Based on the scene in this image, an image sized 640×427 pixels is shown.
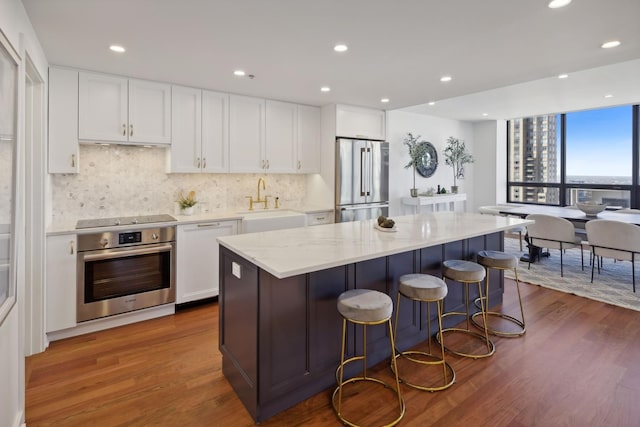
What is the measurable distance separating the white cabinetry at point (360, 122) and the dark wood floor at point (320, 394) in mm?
3088

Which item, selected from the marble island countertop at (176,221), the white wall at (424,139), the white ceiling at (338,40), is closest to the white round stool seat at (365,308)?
the white ceiling at (338,40)

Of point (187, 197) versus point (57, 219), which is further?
point (187, 197)

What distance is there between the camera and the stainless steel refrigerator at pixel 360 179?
483 centimetres

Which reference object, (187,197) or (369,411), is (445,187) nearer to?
→ (187,197)

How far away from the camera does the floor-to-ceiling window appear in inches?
262

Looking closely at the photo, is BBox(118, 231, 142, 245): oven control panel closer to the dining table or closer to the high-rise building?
the dining table

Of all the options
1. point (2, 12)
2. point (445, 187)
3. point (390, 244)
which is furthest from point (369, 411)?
point (445, 187)

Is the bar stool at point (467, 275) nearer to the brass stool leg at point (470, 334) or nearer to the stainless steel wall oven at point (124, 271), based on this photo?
the brass stool leg at point (470, 334)

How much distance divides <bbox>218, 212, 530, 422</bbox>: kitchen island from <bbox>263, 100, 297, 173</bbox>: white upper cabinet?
1966mm

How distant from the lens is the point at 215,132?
162 inches

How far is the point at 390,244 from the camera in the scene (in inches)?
95.3

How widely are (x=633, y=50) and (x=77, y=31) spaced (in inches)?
174

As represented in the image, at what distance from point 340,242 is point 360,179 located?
268 cm

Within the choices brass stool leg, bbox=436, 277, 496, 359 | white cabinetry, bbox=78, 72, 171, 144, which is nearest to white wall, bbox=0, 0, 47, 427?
white cabinetry, bbox=78, 72, 171, 144
